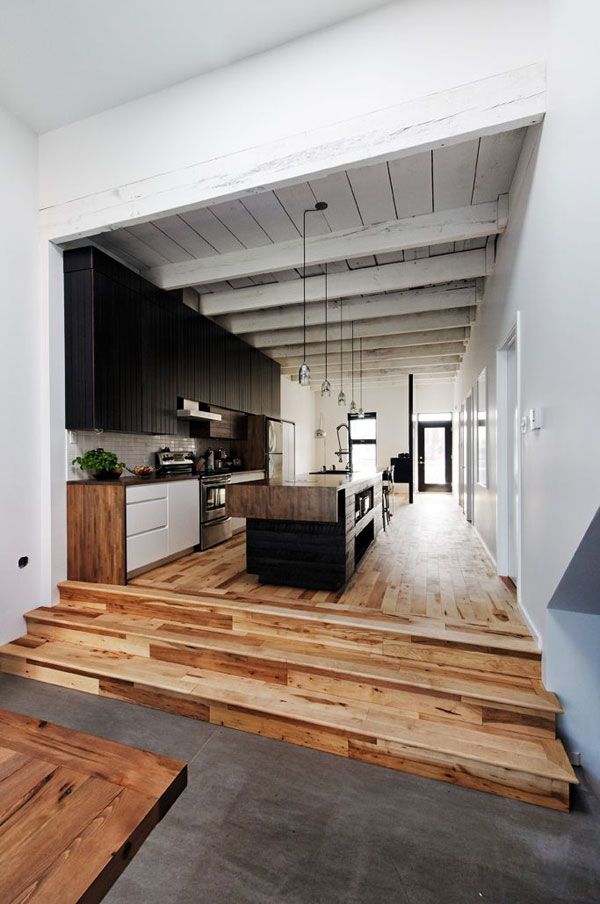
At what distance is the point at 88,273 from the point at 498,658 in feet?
12.8

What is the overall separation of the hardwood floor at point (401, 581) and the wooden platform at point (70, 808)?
2021 mm

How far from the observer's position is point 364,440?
1180cm

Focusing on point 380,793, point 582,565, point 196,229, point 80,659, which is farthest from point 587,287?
point 80,659

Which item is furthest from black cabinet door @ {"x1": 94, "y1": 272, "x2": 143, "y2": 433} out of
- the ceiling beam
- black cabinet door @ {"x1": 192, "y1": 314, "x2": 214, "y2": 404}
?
the ceiling beam

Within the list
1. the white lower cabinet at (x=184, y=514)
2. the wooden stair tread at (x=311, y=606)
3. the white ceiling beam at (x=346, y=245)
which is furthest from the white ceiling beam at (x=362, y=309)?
the wooden stair tread at (x=311, y=606)

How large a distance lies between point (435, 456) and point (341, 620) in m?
9.45

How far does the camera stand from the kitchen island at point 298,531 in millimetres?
2988

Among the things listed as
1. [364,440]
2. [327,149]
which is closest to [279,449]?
[364,440]

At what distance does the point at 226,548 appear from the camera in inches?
189

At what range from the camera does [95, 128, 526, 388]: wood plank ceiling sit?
9.65ft

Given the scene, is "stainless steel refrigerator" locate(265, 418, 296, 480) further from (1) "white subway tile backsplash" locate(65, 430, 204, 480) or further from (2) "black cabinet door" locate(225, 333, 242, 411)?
(1) "white subway tile backsplash" locate(65, 430, 204, 480)

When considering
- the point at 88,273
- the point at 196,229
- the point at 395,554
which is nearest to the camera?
the point at 88,273

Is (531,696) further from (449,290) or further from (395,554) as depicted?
(449,290)

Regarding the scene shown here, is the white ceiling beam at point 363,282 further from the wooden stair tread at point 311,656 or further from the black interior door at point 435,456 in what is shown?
the black interior door at point 435,456
